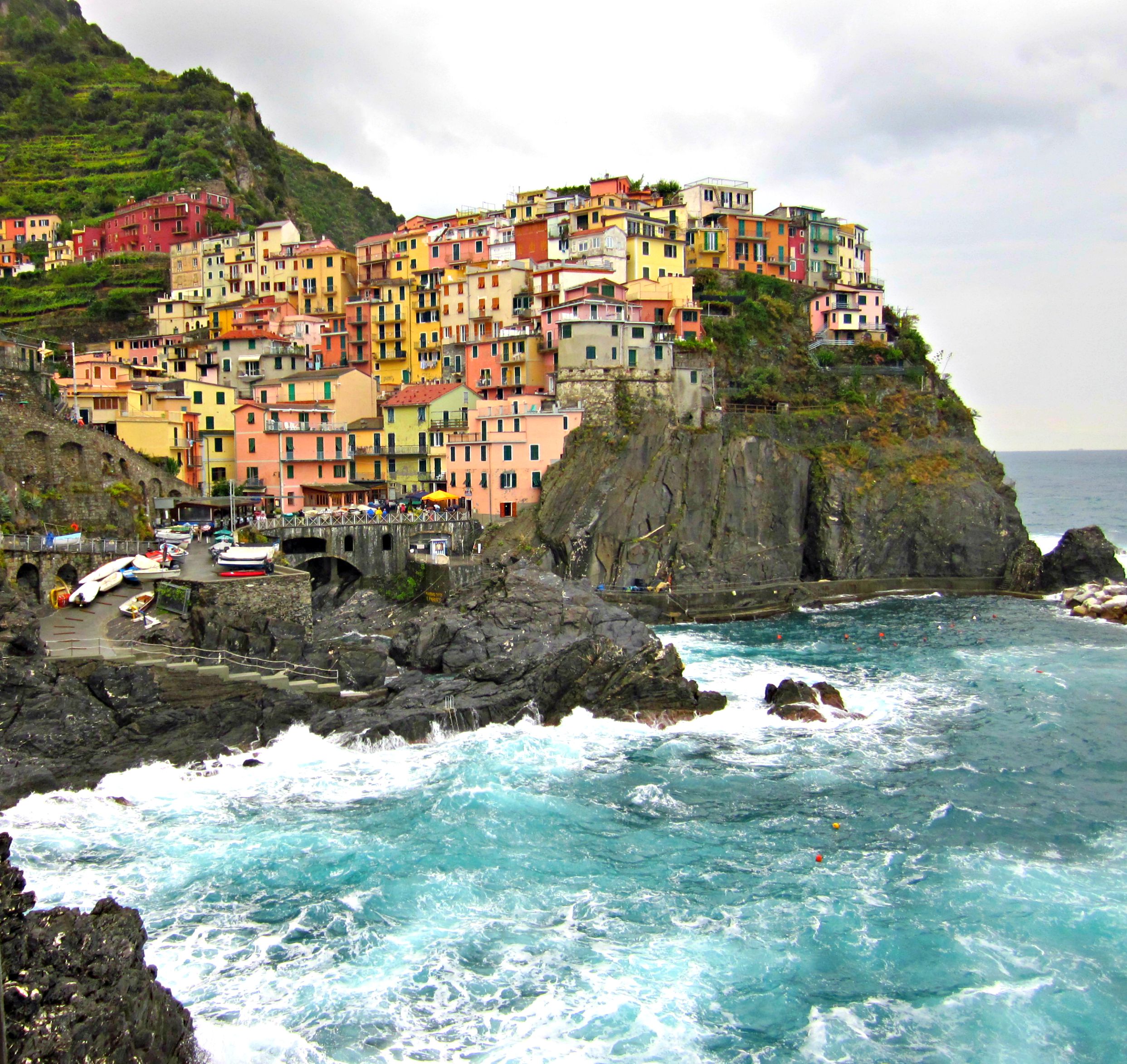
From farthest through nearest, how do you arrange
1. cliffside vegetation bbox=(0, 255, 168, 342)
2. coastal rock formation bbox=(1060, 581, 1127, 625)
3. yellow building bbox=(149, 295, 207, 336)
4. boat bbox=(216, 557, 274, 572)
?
yellow building bbox=(149, 295, 207, 336)
cliffside vegetation bbox=(0, 255, 168, 342)
coastal rock formation bbox=(1060, 581, 1127, 625)
boat bbox=(216, 557, 274, 572)

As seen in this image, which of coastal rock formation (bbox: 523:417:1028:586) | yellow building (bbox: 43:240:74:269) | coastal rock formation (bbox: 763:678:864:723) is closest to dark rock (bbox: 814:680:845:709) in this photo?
coastal rock formation (bbox: 763:678:864:723)

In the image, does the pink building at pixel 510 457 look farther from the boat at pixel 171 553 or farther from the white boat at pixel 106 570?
the white boat at pixel 106 570

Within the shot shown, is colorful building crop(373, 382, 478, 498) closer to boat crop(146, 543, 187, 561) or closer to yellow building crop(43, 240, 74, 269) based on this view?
boat crop(146, 543, 187, 561)

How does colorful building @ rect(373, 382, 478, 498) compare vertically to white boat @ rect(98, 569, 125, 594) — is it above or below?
above

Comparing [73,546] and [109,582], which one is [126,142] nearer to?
[73,546]

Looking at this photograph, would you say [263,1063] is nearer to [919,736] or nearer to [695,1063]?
[695,1063]

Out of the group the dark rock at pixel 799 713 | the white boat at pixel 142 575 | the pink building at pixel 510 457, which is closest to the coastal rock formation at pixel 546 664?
the dark rock at pixel 799 713

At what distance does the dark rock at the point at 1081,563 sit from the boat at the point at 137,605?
2129 inches

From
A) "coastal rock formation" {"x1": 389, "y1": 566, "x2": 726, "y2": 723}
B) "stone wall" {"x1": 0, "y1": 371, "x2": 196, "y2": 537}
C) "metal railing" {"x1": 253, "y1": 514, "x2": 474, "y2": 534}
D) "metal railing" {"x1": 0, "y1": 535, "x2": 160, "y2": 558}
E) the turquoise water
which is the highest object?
"stone wall" {"x1": 0, "y1": 371, "x2": 196, "y2": 537}

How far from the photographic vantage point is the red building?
10506cm

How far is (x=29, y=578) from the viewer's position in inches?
1599

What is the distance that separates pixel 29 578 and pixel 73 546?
7.19 ft

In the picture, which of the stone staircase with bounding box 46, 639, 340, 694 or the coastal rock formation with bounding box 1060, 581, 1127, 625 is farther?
the coastal rock formation with bounding box 1060, 581, 1127, 625

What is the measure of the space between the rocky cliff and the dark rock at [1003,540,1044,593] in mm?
786
